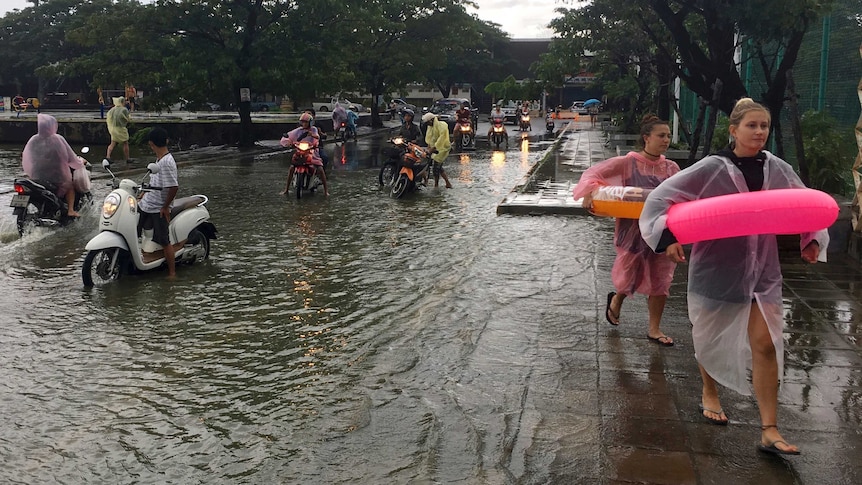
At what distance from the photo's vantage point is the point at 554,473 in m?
3.90

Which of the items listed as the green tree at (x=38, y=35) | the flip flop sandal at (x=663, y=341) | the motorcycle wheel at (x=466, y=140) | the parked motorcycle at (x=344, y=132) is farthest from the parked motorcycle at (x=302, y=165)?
the green tree at (x=38, y=35)

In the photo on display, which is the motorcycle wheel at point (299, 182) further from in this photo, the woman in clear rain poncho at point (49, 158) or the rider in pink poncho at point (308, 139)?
the woman in clear rain poncho at point (49, 158)

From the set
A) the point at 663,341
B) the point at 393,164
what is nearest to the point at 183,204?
the point at 663,341

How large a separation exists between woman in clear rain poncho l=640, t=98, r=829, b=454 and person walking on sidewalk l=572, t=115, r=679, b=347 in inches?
55.9

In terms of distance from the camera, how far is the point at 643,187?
5.79 m

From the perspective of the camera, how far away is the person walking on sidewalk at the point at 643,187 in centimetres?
573

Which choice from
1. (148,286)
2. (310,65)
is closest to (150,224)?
(148,286)

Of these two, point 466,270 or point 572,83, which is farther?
point 572,83

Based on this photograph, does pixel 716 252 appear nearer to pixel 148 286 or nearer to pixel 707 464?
pixel 707 464

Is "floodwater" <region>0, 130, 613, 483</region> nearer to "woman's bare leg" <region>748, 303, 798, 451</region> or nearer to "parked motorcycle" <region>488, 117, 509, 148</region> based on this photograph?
"woman's bare leg" <region>748, 303, 798, 451</region>

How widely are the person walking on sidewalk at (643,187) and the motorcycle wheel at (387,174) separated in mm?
10452

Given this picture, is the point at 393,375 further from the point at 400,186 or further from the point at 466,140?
the point at 466,140

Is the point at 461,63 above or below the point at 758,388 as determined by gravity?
above

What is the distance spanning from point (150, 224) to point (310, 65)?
19.4 m
